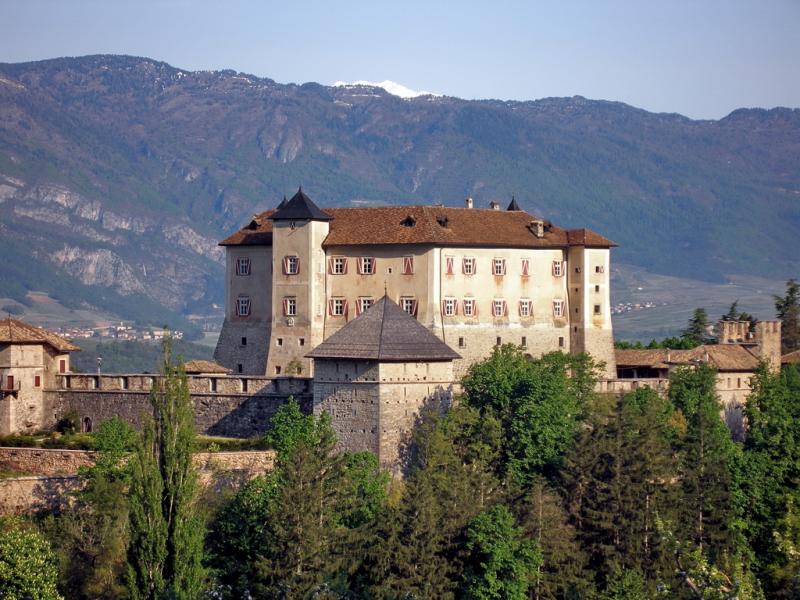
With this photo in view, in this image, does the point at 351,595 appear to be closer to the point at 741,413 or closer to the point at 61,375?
the point at 61,375

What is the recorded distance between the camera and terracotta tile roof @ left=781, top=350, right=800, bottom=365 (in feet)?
303

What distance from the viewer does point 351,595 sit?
188 ft

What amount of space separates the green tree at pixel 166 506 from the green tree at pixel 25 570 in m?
2.77

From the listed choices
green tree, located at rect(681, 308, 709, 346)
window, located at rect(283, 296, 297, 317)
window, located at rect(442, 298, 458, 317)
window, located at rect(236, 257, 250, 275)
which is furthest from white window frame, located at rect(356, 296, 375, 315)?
green tree, located at rect(681, 308, 709, 346)

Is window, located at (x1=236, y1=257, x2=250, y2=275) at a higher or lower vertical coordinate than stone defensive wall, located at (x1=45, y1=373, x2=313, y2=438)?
higher

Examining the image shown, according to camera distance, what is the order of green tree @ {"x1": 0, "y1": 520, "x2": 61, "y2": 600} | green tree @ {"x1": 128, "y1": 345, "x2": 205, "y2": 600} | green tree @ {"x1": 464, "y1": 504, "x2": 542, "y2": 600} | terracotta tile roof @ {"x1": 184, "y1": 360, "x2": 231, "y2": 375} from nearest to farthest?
1. green tree @ {"x1": 0, "y1": 520, "x2": 61, "y2": 600}
2. green tree @ {"x1": 128, "y1": 345, "x2": 205, "y2": 600}
3. green tree @ {"x1": 464, "y1": 504, "x2": 542, "y2": 600}
4. terracotta tile roof @ {"x1": 184, "y1": 360, "x2": 231, "y2": 375}

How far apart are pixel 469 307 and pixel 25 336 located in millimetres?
21015

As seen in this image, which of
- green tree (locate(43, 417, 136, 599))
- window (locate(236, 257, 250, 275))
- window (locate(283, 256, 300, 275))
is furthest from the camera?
window (locate(236, 257, 250, 275))

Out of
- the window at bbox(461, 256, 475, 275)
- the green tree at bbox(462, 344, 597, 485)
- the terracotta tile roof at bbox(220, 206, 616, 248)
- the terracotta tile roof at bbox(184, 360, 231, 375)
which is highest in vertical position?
the terracotta tile roof at bbox(220, 206, 616, 248)

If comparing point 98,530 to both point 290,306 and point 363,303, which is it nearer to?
point 290,306

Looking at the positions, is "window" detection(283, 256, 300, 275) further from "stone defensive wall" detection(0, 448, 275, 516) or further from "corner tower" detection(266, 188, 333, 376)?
"stone defensive wall" detection(0, 448, 275, 516)

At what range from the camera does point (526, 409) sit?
7094 cm

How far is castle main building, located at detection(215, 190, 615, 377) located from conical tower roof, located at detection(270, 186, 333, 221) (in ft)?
0.22

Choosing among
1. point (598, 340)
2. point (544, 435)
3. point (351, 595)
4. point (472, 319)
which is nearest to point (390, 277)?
point (472, 319)
